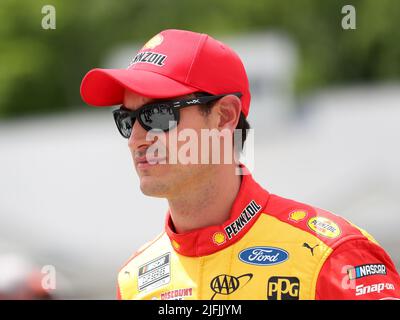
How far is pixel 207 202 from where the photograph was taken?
322cm

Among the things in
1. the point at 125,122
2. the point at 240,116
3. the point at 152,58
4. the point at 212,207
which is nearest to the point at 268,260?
the point at 212,207

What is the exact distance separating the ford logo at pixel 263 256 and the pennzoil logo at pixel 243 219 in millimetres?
76

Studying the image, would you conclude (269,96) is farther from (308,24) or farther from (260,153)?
(308,24)

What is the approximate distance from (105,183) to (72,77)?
38.8 ft

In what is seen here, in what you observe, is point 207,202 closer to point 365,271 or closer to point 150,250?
point 150,250

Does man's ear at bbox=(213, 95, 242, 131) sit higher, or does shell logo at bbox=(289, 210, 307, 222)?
man's ear at bbox=(213, 95, 242, 131)

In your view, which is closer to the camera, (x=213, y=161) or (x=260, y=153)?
(x=213, y=161)

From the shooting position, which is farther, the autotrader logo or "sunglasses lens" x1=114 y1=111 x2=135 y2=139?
"sunglasses lens" x1=114 y1=111 x2=135 y2=139

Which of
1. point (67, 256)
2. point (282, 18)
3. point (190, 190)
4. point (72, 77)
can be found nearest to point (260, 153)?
point (67, 256)

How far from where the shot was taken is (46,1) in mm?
23516

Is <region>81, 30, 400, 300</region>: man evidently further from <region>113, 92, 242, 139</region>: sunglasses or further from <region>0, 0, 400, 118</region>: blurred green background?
<region>0, 0, 400, 118</region>: blurred green background

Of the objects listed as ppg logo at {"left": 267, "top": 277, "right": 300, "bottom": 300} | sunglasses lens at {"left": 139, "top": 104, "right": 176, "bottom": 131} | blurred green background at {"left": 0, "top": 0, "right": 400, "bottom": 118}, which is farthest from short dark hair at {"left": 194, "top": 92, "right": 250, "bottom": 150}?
blurred green background at {"left": 0, "top": 0, "right": 400, "bottom": 118}

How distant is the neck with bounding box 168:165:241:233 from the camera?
10.5ft

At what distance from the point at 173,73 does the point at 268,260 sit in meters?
0.73
